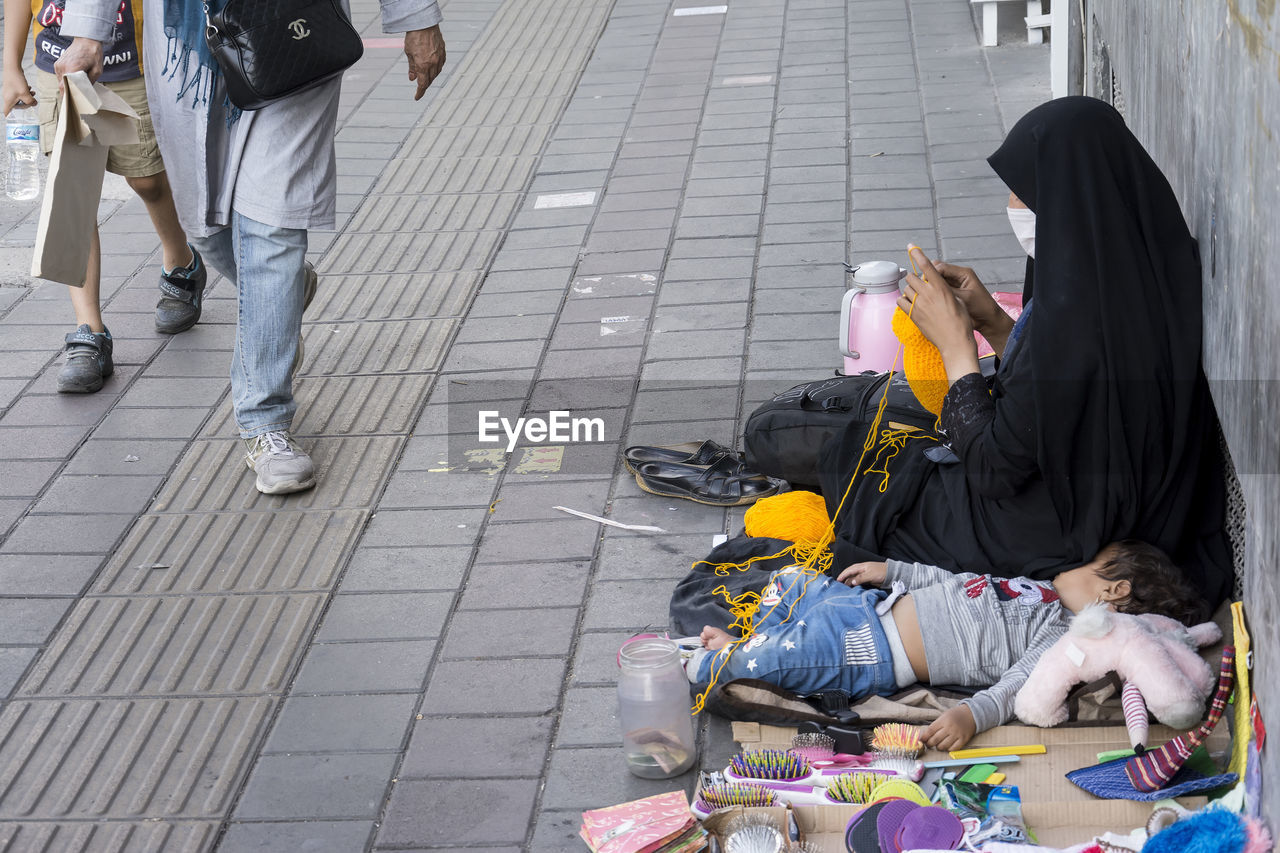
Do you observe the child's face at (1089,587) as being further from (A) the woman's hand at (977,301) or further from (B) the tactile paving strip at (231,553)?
(B) the tactile paving strip at (231,553)

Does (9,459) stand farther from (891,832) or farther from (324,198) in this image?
(891,832)

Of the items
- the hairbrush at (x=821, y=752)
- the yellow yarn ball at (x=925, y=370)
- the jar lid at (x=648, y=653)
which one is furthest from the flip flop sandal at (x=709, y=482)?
the hairbrush at (x=821, y=752)

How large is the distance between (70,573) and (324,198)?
1.25 metres

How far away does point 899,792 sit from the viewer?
2.58 meters

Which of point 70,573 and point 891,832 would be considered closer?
point 891,832

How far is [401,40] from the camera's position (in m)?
9.09

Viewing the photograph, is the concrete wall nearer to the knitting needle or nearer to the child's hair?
the child's hair

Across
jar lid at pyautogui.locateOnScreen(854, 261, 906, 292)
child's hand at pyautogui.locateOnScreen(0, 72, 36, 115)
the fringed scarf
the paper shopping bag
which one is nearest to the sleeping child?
jar lid at pyautogui.locateOnScreen(854, 261, 906, 292)

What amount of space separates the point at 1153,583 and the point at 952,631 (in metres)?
0.42

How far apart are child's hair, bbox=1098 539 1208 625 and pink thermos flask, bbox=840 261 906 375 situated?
1.36 metres

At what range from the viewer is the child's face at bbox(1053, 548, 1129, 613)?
2904 millimetres

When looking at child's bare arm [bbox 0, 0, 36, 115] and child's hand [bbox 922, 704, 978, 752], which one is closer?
child's hand [bbox 922, 704, 978, 752]

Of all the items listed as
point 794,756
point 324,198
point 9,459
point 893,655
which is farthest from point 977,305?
point 9,459

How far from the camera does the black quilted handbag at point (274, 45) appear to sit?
3711 millimetres
